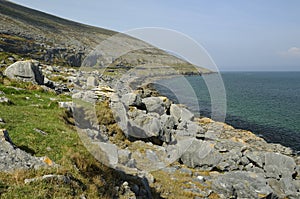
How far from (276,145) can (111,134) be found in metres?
27.1

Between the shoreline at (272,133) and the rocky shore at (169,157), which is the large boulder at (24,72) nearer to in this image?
the rocky shore at (169,157)

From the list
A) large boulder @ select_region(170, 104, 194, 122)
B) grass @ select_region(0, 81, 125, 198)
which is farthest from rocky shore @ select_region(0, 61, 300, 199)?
large boulder @ select_region(170, 104, 194, 122)

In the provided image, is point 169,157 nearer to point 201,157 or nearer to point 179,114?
point 201,157

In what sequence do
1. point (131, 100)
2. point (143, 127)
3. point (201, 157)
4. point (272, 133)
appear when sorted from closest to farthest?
point (201, 157)
point (143, 127)
point (131, 100)
point (272, 133)

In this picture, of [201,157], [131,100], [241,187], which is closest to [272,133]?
[201,157]

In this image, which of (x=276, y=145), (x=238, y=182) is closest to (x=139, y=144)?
(x=238, y=182)

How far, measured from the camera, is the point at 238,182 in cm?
1705

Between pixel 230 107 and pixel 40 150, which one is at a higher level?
pixel 40 150

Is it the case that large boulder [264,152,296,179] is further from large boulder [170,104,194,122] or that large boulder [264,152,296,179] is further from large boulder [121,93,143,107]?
large boulder [121,93,143,107]

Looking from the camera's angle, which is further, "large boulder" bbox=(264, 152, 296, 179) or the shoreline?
the shoreline

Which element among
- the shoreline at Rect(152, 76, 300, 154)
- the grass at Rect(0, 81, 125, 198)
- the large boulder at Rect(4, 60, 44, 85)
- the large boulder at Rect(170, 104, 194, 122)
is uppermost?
the large boulder at Rect(4, 60, 44, 85)

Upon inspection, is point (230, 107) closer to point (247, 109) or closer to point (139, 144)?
point (247, 109)

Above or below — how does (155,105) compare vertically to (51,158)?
below

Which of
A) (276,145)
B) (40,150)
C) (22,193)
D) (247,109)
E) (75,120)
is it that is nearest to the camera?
(22,193)
